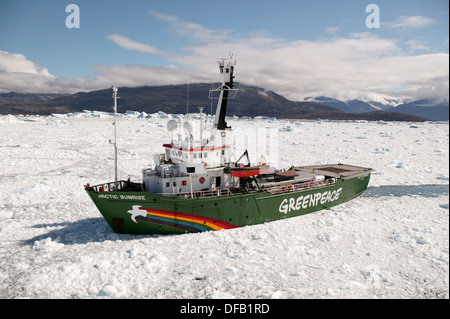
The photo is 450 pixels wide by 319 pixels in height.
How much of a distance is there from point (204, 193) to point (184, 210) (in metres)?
1.54

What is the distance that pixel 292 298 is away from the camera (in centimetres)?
957

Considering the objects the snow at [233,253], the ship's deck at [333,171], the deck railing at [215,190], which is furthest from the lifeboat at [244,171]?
the ship's deck at [333,171]

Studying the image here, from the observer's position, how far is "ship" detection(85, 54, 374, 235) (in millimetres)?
13289

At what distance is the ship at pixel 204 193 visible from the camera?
1329cm

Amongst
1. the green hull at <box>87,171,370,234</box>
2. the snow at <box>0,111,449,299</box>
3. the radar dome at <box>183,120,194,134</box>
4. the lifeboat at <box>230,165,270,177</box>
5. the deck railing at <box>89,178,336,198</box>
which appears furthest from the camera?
the lifeboat at <box>230,165,270,177</box>

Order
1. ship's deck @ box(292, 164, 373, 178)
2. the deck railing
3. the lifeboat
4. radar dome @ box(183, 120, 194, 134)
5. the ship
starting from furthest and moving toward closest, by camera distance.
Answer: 1. ship's deck @ box(292, 164, 373, 178)
2. the lifeboat
3. radar dome @ box(183, 120, 194, 134)
4. the deck railing
5. the ship

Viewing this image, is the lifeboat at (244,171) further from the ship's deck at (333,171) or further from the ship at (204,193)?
the ship's deck at (333,171)

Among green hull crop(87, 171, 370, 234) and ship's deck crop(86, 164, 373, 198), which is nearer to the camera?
green hull crop(87, 171, 370, 234)

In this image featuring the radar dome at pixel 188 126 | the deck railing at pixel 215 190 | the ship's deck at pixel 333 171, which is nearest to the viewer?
the deck railing at pixel 215 190

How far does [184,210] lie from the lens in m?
13.5

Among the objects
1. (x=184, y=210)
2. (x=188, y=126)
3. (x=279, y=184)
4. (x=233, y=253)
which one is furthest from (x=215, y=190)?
(x=279, y=184)

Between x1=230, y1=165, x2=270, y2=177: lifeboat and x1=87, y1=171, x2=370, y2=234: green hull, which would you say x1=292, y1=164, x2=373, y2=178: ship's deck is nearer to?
x1=87, y1=171, x2=370, y2=234: green hull

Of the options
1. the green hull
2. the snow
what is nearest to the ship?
the green hull

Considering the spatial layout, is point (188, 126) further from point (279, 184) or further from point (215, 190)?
point (279, 184)
